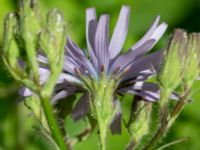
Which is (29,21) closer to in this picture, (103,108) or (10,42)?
(10,42)

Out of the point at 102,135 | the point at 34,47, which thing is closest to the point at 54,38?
the point at 34,47

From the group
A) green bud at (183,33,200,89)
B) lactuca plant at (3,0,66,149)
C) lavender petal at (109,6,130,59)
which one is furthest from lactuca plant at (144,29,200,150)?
lactuca plant at (3,0,66,149)

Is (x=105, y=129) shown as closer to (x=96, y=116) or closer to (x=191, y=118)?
(x=96, y=116)

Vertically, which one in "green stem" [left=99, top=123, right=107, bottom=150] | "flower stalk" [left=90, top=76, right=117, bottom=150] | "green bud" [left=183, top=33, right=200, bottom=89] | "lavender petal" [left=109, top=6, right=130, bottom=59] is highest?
"lavender petal" [left=109, top=6, right=130, bottom=59]

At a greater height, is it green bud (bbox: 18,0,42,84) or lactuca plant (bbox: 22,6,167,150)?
green bud (bbox: 18,0,42,84)

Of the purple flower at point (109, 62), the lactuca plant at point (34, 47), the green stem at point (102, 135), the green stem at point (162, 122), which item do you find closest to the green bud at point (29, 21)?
the lactuca plant at point (34, 47)

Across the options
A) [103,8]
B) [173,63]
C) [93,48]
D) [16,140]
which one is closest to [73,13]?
[103,8]

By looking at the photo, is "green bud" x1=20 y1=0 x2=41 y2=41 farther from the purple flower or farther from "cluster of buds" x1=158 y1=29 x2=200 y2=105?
"cluster of buds" x1=158 y1=29 x2=200 y2=105

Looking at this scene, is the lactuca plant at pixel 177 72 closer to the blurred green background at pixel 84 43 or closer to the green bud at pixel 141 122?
the green bud at pixel 141 122
